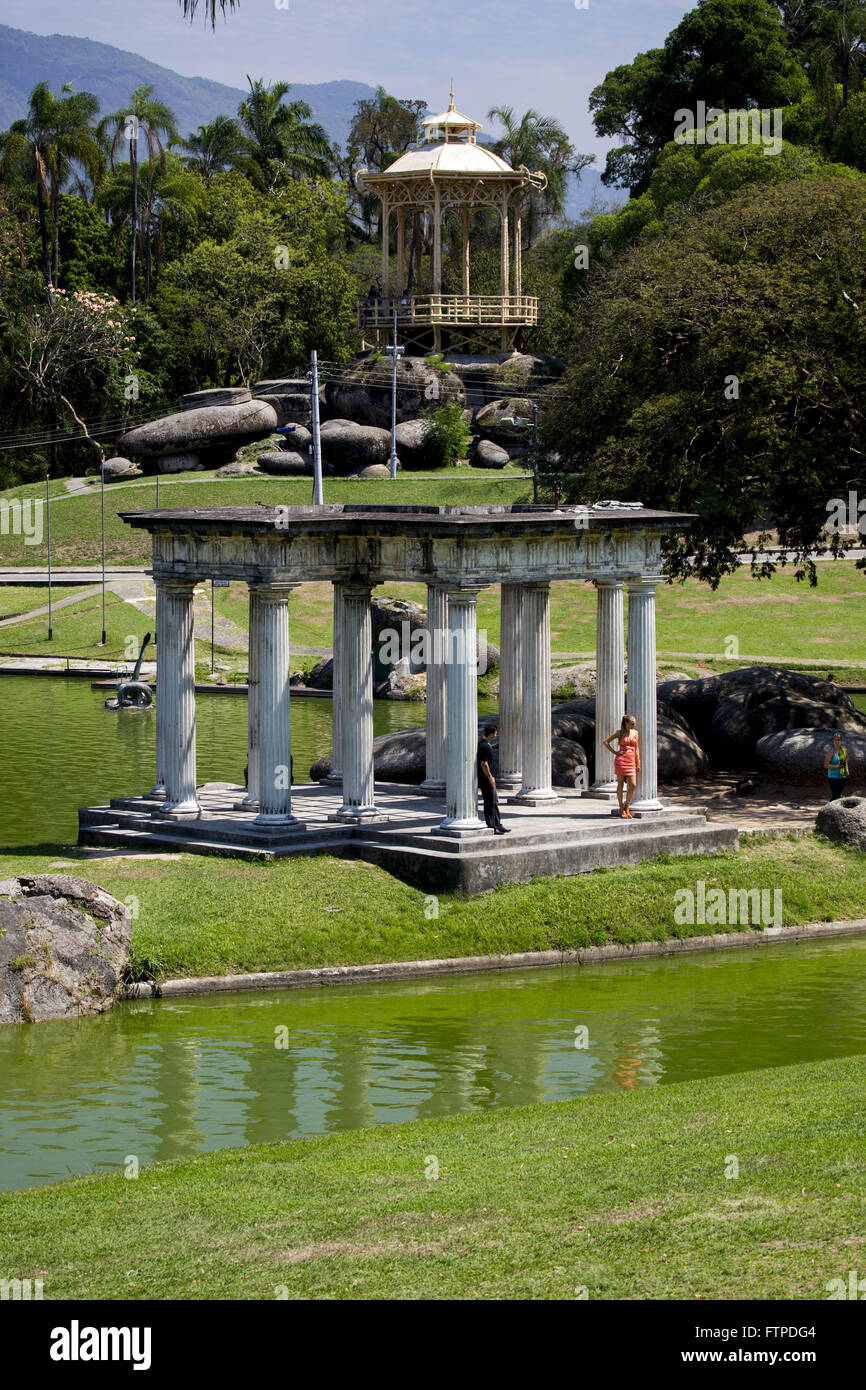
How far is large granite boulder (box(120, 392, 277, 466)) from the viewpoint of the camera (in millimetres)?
82875

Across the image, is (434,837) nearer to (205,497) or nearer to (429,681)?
(429,681)

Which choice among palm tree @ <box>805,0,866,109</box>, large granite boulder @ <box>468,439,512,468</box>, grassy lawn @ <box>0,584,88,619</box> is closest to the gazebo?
→ large granite boulder @ <box>468,439,512,468</box>

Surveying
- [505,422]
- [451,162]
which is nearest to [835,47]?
[451,162]

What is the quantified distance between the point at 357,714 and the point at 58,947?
23.1 feet

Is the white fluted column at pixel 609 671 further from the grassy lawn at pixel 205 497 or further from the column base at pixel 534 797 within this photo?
the grassy lawn at pixel 205 497

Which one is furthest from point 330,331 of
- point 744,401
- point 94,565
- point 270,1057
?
point 270,1057

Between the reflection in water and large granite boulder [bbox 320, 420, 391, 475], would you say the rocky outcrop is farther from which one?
large granite boulder [bbox 320, 420, 391, 475]

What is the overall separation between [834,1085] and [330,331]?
81777mm

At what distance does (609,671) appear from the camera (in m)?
29.3

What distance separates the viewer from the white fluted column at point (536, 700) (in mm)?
28844

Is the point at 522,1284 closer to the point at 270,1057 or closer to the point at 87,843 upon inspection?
the point at 270,1057

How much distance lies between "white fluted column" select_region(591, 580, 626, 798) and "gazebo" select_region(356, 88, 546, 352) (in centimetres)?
5946

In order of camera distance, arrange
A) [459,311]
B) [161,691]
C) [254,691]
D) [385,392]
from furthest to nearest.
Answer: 1. [459,311]
2. [385,392]
3. [161,691]
4. [254,691]

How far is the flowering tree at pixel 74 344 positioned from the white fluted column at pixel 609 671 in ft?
218
